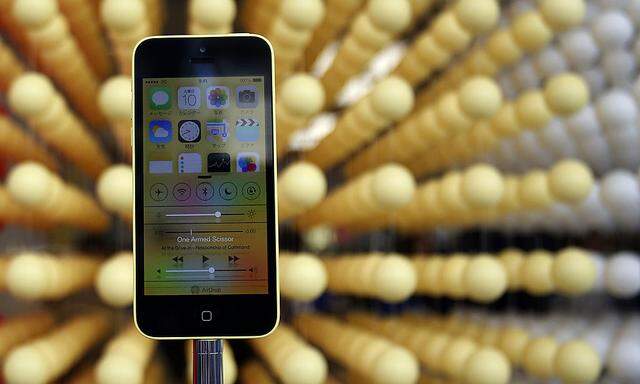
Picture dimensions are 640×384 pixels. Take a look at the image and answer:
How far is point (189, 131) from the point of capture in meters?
0.19

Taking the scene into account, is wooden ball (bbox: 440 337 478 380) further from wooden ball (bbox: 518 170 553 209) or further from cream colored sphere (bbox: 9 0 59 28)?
cream colored sphere (bbox: 9 0 59 28)

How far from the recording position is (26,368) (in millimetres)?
215

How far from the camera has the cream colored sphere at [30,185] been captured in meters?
0.21

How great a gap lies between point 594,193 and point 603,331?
0.06m

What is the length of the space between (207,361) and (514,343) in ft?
0.46

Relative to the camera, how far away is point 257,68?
0.61 feet

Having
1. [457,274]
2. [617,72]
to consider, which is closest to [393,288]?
[457,274]

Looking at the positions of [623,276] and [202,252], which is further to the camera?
[623,276]

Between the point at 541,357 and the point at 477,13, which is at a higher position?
the point at 477,13

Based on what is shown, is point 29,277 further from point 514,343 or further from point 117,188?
point 514,343

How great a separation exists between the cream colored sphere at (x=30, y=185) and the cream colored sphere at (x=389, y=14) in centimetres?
10

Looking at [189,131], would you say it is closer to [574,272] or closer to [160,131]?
[160,131]

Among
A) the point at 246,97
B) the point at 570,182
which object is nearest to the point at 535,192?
the point at 570,182

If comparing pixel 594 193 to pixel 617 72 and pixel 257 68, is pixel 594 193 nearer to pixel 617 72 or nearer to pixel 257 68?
pixel 617 72
